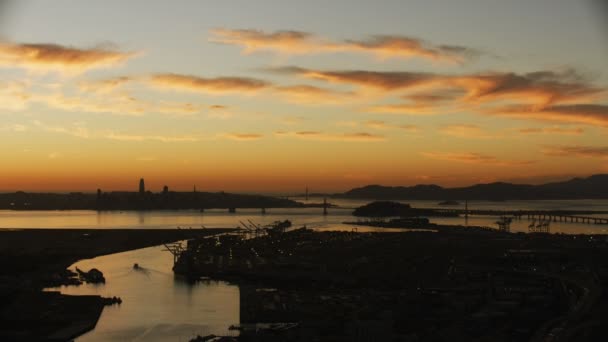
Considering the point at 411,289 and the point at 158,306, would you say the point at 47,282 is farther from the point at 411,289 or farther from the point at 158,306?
the point at 411,289

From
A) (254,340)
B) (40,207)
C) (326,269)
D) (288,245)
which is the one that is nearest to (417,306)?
(254,340)

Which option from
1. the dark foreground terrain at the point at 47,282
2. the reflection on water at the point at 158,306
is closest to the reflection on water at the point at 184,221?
the dark foreground terrain at the point at 47,282

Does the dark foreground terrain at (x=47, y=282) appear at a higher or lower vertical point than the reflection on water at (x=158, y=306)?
higher

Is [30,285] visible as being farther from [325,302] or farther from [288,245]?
[288,245]

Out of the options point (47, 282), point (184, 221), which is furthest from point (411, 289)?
point (184, 221)

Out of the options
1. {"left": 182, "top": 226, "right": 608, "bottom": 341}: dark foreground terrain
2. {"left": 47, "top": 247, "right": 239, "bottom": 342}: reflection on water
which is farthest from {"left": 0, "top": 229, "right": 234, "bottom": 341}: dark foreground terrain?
{"left": 182, "top": 226, "right": 608, "bottom": 341}: dark foreground terrain

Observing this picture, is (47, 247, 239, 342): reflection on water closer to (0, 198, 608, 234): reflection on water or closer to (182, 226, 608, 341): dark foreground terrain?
(182, 226, 608, 341): dark foreground terrain

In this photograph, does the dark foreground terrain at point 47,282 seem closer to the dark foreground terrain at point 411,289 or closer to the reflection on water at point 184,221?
the dark foreground terrain at point 411,289
